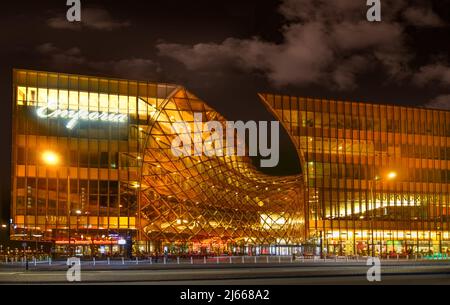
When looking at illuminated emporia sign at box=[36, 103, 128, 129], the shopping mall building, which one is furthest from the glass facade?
illuminated emporia sign at box=[36, 103, 128, 129]

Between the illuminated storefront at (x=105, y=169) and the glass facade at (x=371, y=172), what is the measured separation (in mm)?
11949

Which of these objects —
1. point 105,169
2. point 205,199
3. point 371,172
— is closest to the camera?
point 105,169

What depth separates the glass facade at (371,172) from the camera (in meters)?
85.5

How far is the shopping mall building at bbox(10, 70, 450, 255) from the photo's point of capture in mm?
73500

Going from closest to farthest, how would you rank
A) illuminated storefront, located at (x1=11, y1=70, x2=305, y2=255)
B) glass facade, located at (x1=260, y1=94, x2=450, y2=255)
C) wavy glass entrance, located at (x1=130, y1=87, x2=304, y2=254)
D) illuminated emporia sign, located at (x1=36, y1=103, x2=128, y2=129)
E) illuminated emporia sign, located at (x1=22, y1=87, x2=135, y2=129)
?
illuminated storefront, located at (x1=11, y1=70, x2=305, y2=255) → illuminated emporia sign, located at (x1=22, y1=87, x2=135, y2=129) → illuminated emporia sign, located at (x1=36, y1=103, x2=128, y2=129) → wavy glass entrance, located at (x1=130, y1=87, x2=304, y2=254) → glass facade, located at (x1=260, y1=94, x2=450, y2=255)

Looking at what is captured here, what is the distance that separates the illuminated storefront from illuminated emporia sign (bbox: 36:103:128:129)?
124 millimetres

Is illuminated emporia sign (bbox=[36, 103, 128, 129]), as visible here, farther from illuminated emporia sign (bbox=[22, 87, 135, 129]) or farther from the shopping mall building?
the shopping mall building

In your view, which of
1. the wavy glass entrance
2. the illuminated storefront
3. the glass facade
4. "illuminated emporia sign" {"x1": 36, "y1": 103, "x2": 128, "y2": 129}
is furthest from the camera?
the glass facade

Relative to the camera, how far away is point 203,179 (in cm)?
8294

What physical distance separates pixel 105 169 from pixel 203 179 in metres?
14.2

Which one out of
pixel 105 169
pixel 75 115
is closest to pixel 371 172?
pixel 105 169

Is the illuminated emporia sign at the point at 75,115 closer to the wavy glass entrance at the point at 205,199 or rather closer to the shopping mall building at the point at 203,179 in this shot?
the shopping mall building at the point at 203,179

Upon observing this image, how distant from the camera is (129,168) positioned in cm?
7669

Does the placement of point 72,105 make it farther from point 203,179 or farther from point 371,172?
point 371,172
